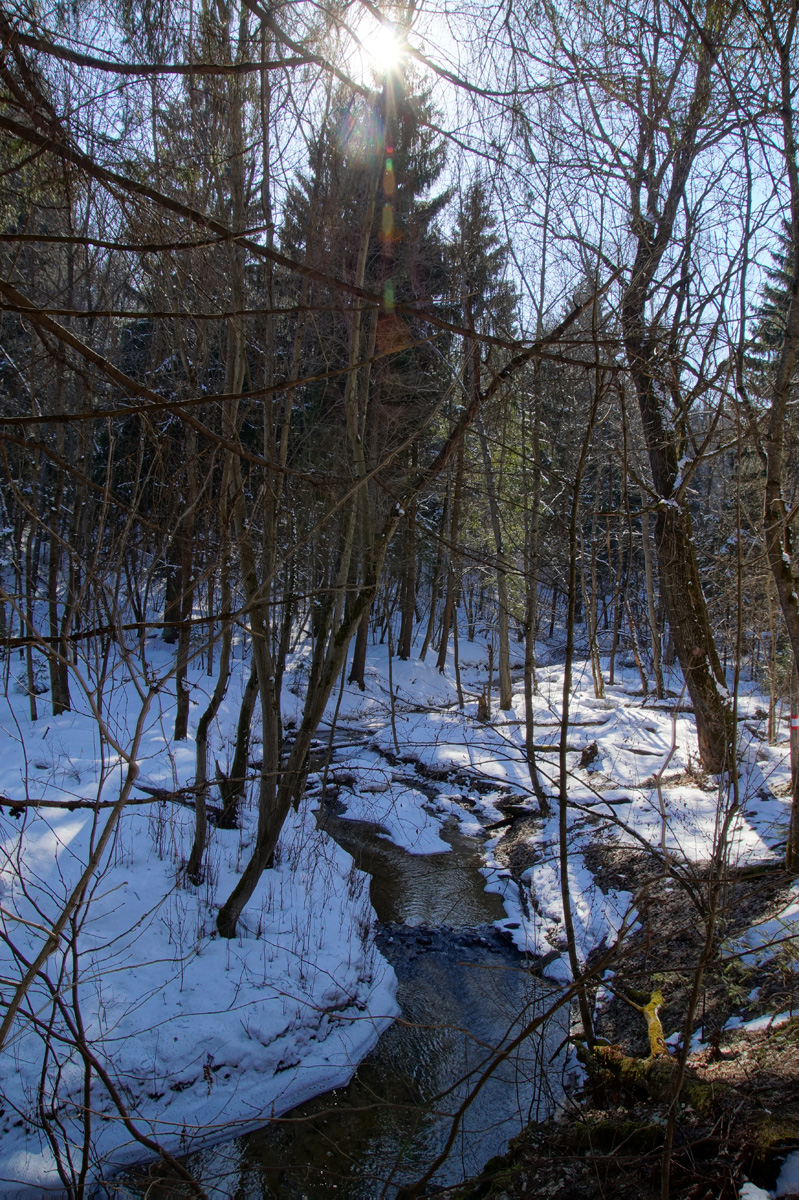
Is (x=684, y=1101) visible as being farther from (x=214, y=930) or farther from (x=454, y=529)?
(x=454, y=529)

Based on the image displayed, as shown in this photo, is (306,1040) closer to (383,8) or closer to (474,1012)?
(474,1012)

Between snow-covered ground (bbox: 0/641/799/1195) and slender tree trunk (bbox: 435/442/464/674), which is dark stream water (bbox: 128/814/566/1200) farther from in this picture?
slender tree trunk (bbox: 435/442/464/674)

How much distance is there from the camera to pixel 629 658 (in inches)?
1057

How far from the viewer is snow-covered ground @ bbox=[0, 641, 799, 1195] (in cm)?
375

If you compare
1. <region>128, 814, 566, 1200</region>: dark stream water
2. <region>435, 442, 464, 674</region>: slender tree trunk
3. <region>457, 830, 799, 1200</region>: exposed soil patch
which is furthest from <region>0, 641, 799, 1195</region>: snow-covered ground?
<region>435, 442, 464, 674</region>: slender tree trunk

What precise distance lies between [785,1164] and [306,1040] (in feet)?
11.2

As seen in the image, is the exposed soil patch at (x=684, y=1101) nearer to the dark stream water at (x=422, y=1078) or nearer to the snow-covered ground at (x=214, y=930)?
the dark stream water at (x=422, y=1078)

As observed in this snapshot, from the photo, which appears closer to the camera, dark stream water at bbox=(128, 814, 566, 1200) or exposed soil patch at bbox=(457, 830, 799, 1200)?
exposed soil patch at bbox=(457, 830, 799, 1200)

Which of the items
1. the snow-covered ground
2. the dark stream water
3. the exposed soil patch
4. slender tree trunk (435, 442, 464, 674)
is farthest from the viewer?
slender tree trunk (435, 442, 464, 674)

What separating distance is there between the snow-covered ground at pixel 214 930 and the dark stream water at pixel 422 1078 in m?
0.20

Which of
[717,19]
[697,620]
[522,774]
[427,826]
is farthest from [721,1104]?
[522,774]

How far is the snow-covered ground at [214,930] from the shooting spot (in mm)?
3754

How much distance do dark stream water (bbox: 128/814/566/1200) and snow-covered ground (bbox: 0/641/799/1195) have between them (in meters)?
0.20

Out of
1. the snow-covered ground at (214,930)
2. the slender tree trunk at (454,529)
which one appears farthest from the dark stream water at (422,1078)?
the slender tree trunk at (454,529)
